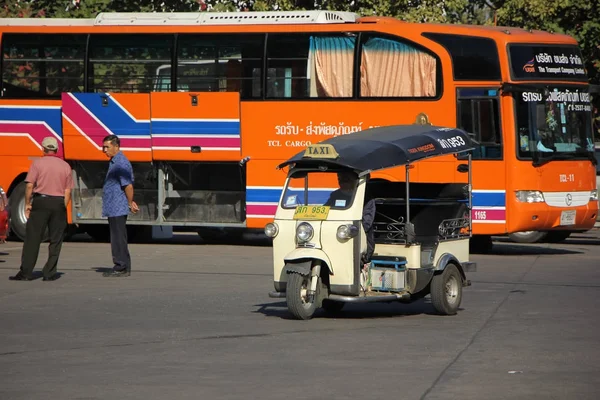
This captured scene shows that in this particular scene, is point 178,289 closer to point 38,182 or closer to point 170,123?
point 38,182

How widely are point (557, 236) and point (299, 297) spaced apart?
12.4 metres

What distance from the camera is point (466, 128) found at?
20.5 metres

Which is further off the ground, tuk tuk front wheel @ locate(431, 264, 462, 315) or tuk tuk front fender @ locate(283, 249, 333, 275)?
tuk tuk front fender @ locate(283, 249, 333, 275)

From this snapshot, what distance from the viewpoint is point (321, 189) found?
12.6 m

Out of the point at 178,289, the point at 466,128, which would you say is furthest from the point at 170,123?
the point at 178,289

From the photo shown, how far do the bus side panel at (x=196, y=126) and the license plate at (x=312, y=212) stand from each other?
9.46 metres

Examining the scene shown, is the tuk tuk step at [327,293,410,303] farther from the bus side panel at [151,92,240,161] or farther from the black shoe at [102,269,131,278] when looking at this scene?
the bus side panel at [151,92,240,161]

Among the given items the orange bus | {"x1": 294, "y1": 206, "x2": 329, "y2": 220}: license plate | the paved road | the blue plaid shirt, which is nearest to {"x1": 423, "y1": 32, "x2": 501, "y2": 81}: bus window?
the orange bus

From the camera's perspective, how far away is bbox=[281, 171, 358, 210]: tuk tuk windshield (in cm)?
1242

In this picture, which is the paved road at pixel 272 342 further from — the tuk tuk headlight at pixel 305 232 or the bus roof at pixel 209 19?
the bus roof at pixel 209 19

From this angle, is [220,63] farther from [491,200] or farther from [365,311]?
[365,311]

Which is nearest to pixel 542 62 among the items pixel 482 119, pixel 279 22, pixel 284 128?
pixel 482 119

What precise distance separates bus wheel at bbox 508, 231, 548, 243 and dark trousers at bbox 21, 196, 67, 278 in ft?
33.1

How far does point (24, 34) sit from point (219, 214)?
5025 mm
